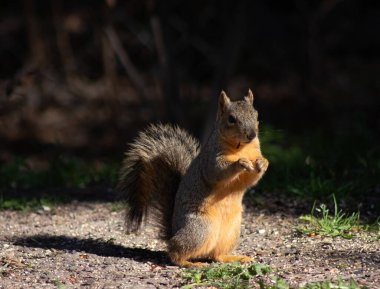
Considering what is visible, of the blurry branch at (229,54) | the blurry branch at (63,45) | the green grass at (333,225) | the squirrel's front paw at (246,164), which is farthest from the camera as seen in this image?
the blurry branch at (63,45)

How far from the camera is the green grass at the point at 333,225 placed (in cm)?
520

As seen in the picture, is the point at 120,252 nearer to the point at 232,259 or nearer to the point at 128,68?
the point at 232,259

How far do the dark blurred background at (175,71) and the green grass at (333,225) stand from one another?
2325mm

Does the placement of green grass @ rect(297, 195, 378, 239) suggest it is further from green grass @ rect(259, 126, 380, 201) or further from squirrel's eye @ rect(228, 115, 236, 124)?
squirrel's eye @ rect(228, 115, 236, 124)

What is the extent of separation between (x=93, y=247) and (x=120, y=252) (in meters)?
0.21

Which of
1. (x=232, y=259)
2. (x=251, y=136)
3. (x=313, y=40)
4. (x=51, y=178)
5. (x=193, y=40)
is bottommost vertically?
(x=232, y=259)

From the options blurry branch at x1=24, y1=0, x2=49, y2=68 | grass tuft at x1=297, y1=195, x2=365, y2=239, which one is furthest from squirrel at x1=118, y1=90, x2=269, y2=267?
blurry branch at x1=24, y1=0, x2=49, y2=68

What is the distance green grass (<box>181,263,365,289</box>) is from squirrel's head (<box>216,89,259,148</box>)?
705 mm

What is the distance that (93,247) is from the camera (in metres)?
5.25

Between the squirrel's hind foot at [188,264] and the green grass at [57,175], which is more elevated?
the green grass at [57,175]

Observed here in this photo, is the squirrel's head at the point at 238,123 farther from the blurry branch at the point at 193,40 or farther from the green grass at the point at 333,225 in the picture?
the blurry branch at the point at 193,40

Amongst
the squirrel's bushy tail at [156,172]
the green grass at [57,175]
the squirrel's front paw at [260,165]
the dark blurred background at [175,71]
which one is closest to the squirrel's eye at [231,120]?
the squirrel's front paw at [260,165]

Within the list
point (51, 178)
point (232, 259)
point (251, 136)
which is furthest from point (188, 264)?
point (51, 178)

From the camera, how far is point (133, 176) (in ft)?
17.1
